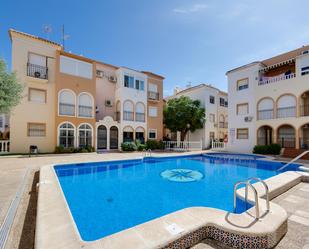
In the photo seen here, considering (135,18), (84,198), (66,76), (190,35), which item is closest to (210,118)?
(190,35)

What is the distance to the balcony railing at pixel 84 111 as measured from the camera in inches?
720

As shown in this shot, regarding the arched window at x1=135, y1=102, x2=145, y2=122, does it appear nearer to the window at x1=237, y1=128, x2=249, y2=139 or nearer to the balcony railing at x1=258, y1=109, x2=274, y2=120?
the window at x1=237, y1=128, x2=249, y2=139

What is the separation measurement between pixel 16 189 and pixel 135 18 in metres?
12.8

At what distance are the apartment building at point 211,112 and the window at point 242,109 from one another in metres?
5.39

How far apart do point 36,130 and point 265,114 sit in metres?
24.4

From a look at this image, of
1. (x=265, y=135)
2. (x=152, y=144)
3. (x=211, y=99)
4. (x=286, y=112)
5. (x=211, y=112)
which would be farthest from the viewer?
(x=211, y=99)

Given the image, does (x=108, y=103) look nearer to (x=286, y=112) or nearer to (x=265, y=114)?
(x=265, y=114)

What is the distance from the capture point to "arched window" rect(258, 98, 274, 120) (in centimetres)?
1815

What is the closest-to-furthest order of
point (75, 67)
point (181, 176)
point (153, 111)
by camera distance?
point (181, 176) < point (75, 67) < point (153, 111)

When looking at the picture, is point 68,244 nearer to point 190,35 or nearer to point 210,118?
point 190,35

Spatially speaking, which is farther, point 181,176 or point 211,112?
point 211,112

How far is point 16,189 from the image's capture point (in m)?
5.88

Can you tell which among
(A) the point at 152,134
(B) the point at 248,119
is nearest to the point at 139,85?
(A) the point at 152,134

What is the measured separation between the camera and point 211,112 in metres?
26.4
